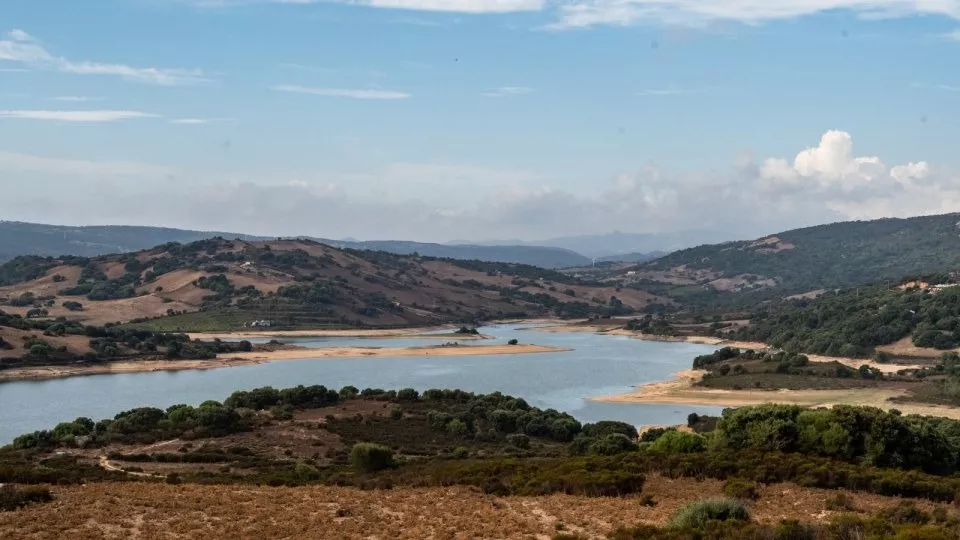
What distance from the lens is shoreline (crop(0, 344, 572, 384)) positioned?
101750mm

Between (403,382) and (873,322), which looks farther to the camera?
(873,322)

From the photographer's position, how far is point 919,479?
27.9 meters

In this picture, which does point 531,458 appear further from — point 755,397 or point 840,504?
point 755,397

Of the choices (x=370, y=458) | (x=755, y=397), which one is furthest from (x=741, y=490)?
(x=755, y=397)

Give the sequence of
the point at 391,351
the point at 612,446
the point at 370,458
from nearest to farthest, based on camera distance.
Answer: the point at 370,458 < the point at 612,446 < the point at 391,351

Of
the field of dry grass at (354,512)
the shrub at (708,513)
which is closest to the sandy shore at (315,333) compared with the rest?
the field of dry grass at (354,512)

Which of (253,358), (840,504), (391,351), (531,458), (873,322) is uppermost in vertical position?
(873,322)

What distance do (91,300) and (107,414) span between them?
373 feet

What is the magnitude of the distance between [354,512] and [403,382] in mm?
74770

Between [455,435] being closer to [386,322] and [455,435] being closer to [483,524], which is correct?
[483,524]

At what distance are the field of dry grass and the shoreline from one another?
3174 inches

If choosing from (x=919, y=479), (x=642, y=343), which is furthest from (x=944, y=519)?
(x=642, y=343)

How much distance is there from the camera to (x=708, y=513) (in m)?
21.9

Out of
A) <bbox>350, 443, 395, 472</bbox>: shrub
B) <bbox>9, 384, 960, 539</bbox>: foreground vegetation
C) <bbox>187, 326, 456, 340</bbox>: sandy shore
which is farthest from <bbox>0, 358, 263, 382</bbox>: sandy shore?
<bbox>350, 443, 395, 472</bbox>: shrub
